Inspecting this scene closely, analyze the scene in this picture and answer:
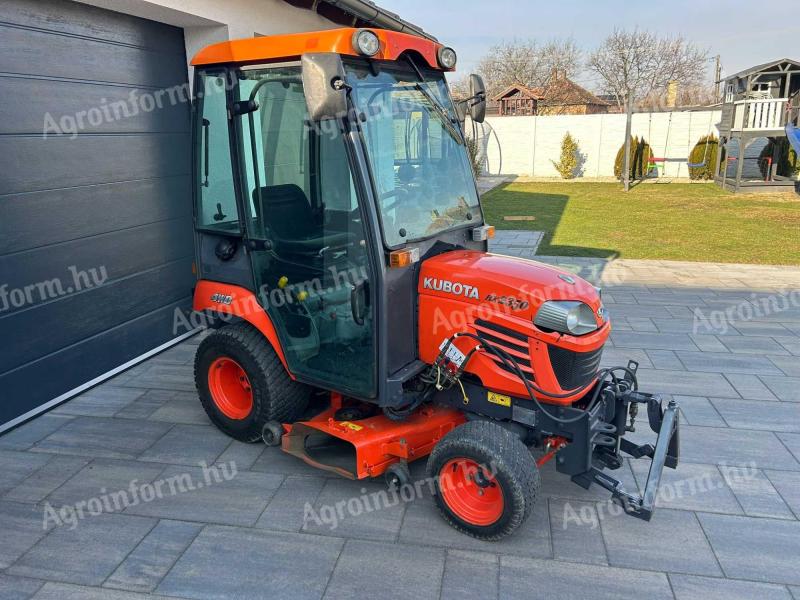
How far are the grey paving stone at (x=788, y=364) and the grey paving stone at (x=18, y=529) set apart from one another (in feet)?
18.4

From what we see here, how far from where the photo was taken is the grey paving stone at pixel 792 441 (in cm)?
405

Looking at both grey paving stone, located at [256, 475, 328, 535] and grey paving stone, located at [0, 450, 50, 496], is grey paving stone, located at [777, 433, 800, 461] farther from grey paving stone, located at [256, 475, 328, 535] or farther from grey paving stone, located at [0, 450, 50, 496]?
grey paving stone, located at [0, 450, 50, 496]

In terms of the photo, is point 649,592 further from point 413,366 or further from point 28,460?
point 28,460

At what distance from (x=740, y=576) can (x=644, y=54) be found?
4399 cm

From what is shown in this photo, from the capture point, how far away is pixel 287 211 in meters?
3.70

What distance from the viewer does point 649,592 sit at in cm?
286

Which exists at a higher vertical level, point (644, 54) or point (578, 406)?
point (644, 54)

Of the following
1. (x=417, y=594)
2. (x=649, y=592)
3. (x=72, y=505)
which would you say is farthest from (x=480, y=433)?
(x=72, y=505)

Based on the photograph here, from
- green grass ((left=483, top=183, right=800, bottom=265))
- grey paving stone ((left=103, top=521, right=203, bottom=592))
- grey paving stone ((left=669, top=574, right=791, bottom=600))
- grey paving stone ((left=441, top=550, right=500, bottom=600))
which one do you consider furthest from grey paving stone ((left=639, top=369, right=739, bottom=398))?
green grass ((left=483, top=183, right=800, bottom=265))

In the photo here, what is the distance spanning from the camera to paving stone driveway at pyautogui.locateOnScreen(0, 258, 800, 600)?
2.93 m

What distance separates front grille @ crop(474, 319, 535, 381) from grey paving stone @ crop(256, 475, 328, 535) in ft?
4.44

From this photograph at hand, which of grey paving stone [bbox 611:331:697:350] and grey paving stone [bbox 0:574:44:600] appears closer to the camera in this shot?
grey paving stone [bbox 0:574:44:600]

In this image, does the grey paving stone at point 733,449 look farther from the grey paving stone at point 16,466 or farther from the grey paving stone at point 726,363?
the grey paving stone at point 16,466

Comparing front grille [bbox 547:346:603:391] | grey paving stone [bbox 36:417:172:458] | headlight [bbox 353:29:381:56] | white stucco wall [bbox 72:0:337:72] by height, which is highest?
white stucco wall [bbox 72:0:337:72]
